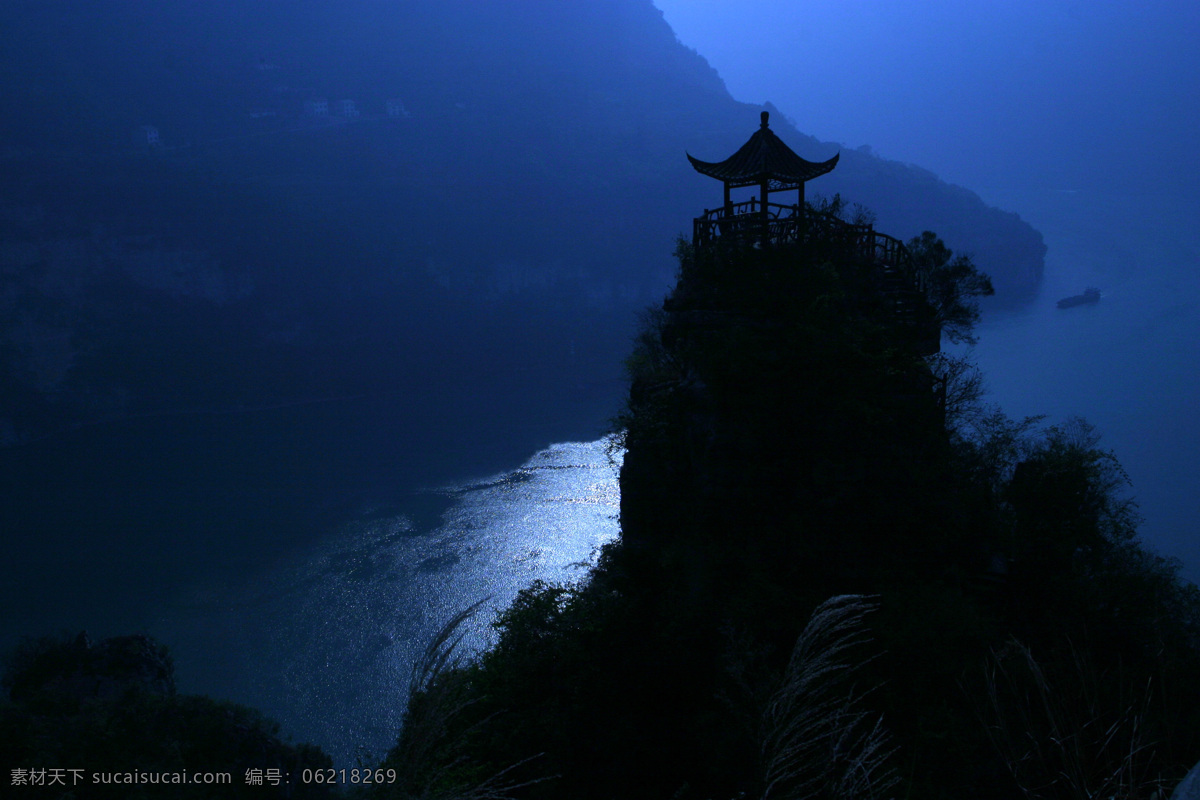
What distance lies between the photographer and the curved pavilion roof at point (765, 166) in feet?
41.3

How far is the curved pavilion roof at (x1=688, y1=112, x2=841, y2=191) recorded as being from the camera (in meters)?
12.6

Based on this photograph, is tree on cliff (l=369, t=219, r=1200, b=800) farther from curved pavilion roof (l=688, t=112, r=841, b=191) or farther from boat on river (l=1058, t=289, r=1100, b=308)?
boat on river (l=1058, t=289, r=1100, b=308)

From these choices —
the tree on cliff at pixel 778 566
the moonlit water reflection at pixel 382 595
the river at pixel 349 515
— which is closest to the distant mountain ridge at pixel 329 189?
the river at pixel 349 515

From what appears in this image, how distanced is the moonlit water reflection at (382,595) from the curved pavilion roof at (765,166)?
16300 millimetres

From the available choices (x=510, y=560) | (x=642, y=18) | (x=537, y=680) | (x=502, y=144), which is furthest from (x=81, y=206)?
(x=642, y=18)

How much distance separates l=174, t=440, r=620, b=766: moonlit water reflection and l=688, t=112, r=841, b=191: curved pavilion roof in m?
16.3

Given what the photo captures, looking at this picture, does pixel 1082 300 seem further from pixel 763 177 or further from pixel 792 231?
pixel 763 177

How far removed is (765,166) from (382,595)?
2438cm

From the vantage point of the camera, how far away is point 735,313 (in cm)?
1172

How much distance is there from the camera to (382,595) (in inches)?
1141

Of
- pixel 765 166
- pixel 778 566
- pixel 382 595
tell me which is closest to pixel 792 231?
pixel 765 166

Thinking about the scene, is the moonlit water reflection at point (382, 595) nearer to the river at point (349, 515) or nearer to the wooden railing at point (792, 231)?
the river at point (349, 515)

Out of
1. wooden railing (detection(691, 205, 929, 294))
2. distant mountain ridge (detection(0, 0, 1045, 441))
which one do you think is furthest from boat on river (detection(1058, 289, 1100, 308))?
wooden railing (detection(691, 205, 929, 294))

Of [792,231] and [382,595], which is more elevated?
[792,231]
